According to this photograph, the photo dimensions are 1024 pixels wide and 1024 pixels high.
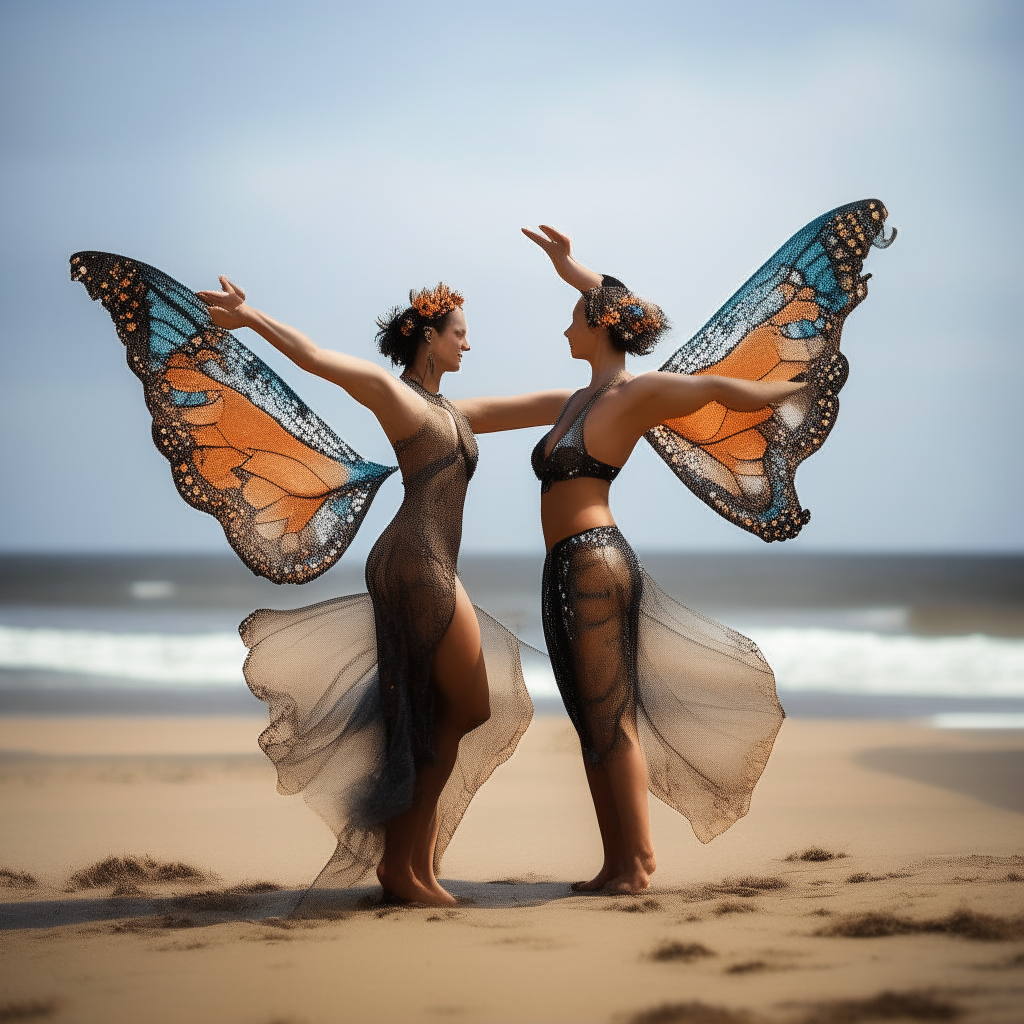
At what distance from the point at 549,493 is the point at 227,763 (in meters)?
3.85

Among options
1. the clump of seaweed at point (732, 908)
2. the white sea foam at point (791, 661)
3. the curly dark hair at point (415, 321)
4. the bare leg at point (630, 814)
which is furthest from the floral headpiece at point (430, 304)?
the white sea foam at point (791, 661)

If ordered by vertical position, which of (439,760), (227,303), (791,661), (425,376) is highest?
(227,303)

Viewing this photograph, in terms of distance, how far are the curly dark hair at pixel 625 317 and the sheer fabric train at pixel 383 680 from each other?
25.3 inches

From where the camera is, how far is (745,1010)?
2775 millimetres

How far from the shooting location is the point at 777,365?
4.64 metres

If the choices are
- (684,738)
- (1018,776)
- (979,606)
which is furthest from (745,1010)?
(979,606)

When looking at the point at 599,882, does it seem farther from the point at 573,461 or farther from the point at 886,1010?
the point at 886,1010

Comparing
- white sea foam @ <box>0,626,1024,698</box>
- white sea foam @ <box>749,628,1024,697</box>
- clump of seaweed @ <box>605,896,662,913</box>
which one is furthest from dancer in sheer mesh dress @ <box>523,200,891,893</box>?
white sea foam @ <box>749,628,1024,697</box>

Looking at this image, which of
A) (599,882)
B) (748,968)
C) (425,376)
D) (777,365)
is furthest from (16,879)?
(777,365)

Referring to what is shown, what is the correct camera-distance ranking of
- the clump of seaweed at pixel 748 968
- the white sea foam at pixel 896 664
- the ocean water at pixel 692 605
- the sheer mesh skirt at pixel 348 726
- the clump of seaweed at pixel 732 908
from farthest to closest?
the white sea foam at pixel 896 664 → the ocean water at pixel 692 605 → the sheer mesh skirt at pixel 348 726 → the clump of seaweed at pixel 732 908 → the clump of seaweed at pixel 748 968

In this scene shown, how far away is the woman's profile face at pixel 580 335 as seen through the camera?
448 centimetres

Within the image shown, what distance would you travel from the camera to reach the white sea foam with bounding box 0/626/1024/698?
11680mm

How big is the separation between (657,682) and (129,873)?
2.20 meters

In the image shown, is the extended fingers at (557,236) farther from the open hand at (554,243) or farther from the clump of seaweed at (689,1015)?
the clump of seaweed at (689,1015)
